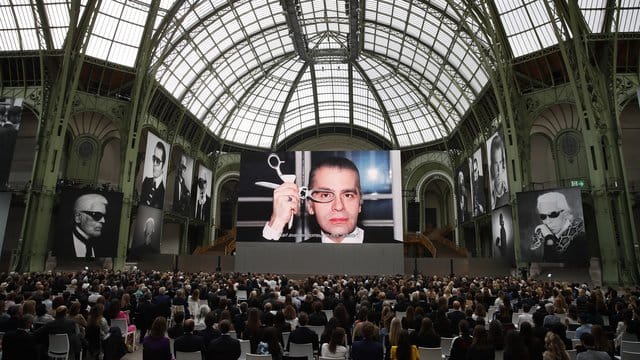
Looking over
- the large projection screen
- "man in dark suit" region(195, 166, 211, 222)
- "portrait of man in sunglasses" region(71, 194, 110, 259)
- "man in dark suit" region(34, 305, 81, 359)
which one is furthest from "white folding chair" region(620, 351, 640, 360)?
"man in dark suit" region(195, 166, 211, 222)

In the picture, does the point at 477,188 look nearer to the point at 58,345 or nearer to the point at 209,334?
the point at 209,334

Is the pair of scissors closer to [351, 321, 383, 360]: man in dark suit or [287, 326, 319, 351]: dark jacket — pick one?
[287, 326, 319, 351]: dark jacket

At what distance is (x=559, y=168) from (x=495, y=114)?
25.5ft

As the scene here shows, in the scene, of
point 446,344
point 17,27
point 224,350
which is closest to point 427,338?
point 446,344

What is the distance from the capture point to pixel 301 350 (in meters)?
7.88

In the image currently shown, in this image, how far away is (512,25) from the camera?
33.8 meters

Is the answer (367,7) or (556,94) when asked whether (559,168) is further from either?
(367,7)

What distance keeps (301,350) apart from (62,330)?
14.3ft

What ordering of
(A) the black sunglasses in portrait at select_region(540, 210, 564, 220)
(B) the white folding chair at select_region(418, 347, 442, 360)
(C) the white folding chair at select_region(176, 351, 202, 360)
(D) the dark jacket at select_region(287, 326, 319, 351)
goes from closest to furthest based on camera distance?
(C) the white folding chair at select_region(176, 351, 202, 360), (B) the white folding chair at select_region(418, 347, 442, 360), (D) the dark jacket at select_region(287, 326, 319, 351), (A) the black sunglasses in portrait at select_region(540, 210, 564, 220)

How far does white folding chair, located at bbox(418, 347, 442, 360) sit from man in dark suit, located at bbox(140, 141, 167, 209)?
32.6 meters

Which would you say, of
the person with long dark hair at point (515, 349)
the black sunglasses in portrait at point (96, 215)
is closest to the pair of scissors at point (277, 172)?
the black sunglasses in portrait at point (96, 215)

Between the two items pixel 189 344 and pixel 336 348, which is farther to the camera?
pixel 189 344

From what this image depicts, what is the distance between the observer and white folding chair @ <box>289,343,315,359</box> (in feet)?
25.8

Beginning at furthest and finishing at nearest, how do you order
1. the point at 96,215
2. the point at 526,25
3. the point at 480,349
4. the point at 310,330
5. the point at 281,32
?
the point at 281,32 → the point at 526,25 → the point at 96,215 → the point at 310,330 → the point at 480,349
